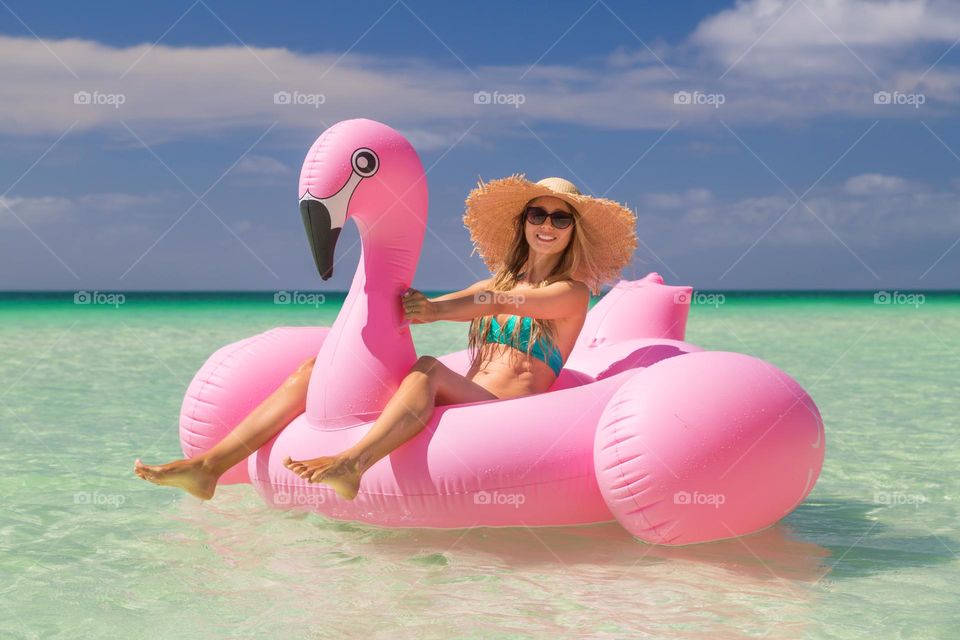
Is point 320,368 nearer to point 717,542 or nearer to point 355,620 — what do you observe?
point 355,620

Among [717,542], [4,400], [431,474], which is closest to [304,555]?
[431,474]

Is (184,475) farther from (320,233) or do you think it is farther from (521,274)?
(521,274)

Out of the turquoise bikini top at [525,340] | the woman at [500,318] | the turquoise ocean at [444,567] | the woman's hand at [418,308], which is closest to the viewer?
the turquoise ocean at [444,567]

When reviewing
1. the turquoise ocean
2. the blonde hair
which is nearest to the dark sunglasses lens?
the blonde hair

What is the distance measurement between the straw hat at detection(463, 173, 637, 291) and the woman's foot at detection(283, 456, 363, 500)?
117 centimetres

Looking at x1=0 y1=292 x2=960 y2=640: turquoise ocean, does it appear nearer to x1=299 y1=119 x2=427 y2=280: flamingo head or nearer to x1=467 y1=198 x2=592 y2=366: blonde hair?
x1=467 y1=198 x2=592 y2=366: blonde hair

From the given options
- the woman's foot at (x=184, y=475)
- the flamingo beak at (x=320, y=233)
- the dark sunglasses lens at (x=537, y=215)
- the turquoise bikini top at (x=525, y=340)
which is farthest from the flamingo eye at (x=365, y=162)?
the woman's foot at (x=184, y=475)

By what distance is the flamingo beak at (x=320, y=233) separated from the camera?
3412 millimetres

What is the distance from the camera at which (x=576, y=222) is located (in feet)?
12.4

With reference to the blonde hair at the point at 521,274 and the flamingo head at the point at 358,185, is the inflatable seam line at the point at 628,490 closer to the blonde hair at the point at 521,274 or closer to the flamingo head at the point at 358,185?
the blonde hair at the point at 521,274

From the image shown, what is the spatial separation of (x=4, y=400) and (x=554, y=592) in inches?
211

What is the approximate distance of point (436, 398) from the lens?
3.51m

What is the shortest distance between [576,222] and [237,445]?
4.92 feet

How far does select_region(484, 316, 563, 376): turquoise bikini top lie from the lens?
12.0 ft
